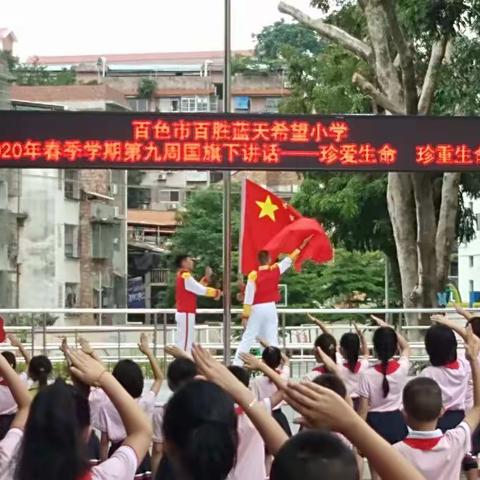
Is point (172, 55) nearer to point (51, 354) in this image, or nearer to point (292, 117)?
point (51, 354)

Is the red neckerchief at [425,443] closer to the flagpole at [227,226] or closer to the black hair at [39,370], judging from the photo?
the black hair at [39,370]

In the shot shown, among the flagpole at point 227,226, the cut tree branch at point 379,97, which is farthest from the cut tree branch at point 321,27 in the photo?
the flagpole at point 227,226

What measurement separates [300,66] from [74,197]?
18.5 metres

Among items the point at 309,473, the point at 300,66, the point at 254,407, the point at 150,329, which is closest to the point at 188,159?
the point at 150,329

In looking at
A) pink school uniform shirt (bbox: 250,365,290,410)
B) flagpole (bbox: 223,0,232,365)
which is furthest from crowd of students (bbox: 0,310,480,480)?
flagpole (bbox: 223,0,232,365)

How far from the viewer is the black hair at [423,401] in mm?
4223

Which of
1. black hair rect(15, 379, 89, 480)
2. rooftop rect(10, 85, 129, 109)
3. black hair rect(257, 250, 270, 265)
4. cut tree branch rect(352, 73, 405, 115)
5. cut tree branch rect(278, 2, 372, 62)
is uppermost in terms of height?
rooftop rect(10, 85, 129, 109)

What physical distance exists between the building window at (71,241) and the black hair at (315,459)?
120 feet

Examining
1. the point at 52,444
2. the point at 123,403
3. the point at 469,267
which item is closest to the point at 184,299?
the point at 123,403

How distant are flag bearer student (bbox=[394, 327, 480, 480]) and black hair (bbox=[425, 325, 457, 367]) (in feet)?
6.63

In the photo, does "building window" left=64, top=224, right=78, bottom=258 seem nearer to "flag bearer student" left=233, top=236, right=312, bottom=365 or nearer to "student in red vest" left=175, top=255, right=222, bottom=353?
"student in red vest" left=175, top=255, right=222, bottom=353

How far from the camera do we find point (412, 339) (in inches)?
600

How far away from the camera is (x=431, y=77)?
52.5 feet

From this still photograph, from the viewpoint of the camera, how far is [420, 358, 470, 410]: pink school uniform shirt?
21.9 feet
